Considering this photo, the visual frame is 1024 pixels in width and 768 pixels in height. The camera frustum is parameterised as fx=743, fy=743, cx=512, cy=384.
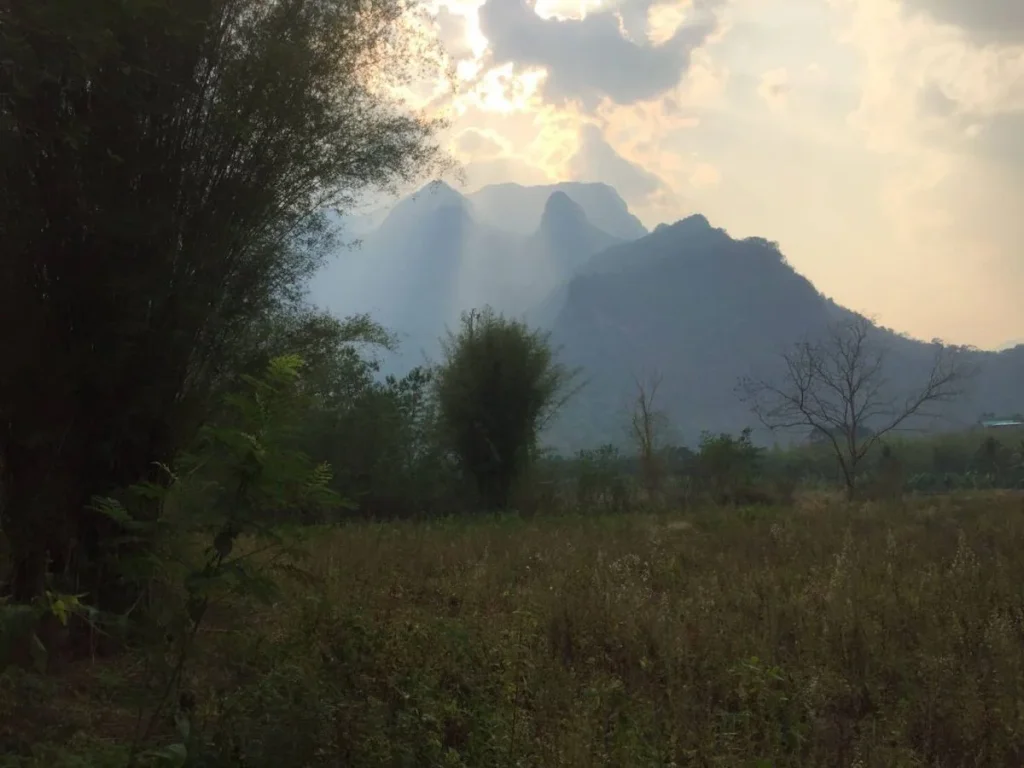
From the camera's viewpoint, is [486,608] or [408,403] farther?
[408,403]

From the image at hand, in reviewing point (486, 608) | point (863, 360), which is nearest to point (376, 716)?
point (486, 608)

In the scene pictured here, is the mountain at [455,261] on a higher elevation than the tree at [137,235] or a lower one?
higher

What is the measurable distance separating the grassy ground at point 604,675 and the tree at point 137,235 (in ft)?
4.43

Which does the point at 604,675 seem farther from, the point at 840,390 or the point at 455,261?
the point at 455,261

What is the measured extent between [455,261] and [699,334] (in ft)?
237

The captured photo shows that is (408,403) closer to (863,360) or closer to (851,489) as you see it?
(851,489)

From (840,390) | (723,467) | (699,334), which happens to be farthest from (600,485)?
(699,334)

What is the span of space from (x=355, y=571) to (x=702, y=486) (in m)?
16.7

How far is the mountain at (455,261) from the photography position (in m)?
164

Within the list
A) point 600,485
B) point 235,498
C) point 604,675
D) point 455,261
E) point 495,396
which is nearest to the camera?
point 235,498

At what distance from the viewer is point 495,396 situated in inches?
802

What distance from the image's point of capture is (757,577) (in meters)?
6.48

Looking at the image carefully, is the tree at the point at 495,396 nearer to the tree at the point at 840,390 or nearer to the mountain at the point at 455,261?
the tree at the point at 840,390

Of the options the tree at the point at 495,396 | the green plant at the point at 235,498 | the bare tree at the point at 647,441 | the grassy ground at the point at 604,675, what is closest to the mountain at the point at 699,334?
the bare tree at the point at 647,441
